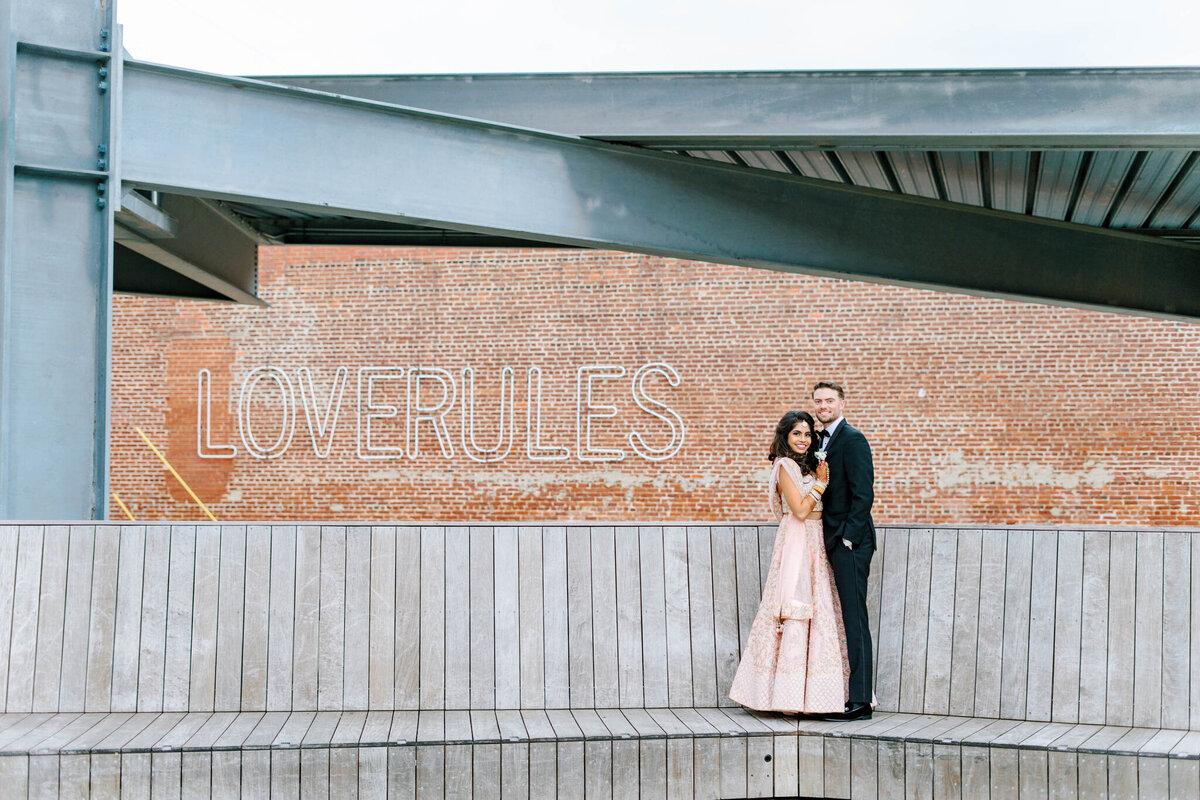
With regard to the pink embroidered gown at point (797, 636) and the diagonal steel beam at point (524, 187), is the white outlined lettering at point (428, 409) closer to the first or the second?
the diagonal steel beam at point (524, 187)

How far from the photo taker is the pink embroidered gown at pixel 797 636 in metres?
4.87

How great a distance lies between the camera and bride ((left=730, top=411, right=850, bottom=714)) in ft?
16.0

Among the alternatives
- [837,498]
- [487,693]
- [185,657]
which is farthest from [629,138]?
[185,657]

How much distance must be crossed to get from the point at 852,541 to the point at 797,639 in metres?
0.47

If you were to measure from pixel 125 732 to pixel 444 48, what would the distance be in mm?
11255

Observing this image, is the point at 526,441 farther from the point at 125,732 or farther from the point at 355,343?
the point at 125,732

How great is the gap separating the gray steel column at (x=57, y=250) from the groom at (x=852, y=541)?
3.30 meters

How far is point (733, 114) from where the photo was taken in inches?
241

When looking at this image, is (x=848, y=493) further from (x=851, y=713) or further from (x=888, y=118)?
(x=888, y=118)

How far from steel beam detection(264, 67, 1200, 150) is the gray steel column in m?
1.17

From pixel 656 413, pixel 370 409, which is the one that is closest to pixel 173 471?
pixel 370 409

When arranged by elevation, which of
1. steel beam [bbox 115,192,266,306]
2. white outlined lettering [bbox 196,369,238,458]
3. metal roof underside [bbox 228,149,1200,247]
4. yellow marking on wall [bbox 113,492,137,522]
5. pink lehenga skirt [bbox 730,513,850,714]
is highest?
metal roof underside [bbox 228,149,1200,247]

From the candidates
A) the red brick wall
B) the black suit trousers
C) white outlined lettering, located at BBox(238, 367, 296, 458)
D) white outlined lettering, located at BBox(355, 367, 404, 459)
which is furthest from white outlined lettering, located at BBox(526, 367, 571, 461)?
the black suit trousers

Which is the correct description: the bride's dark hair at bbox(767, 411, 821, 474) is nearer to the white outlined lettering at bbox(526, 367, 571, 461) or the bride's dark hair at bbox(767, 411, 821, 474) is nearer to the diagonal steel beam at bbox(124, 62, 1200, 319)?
the diagonal steel beam at bbox(124, 62, 1200, 319)
